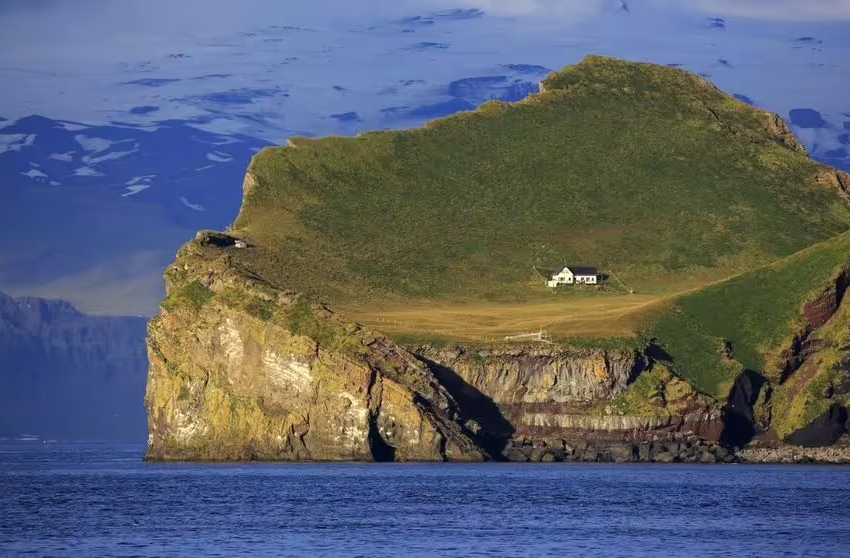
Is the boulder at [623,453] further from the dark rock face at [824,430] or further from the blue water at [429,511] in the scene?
the dark rock face at [824,430]

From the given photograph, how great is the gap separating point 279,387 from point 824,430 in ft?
161

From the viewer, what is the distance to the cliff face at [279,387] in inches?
6491

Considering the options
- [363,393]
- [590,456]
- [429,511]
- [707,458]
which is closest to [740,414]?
[707,458]

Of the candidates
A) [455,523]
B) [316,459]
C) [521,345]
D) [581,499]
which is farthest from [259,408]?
[455,523]

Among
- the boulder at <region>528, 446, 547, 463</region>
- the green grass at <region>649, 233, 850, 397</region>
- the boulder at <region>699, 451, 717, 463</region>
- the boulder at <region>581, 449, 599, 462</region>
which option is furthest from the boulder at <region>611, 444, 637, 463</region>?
the green grass at <region>649, 233, 850, 397</region>

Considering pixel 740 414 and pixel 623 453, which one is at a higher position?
pixel 740 414

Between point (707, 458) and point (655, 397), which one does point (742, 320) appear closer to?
point (655, 397)

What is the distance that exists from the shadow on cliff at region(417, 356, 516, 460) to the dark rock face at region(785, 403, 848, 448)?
2605 cm

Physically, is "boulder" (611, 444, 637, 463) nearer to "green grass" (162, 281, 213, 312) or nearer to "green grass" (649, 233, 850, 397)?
"green grass" (649, 233, 850, 397)

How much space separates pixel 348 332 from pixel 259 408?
10.2m

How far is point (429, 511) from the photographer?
118562 mm

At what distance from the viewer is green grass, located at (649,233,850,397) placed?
184000 mm

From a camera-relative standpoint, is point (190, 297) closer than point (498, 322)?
Yes

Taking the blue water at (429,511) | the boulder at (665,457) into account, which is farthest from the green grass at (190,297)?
the boulder at (665,457)
